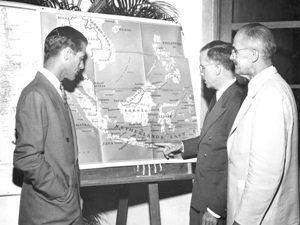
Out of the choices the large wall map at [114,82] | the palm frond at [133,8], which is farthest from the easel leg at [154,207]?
the palm frond at [133,8]

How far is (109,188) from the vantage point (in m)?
3.31

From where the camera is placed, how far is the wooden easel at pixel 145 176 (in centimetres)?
241

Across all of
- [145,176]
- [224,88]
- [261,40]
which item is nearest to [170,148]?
[145,176]

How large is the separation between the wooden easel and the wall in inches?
20.5

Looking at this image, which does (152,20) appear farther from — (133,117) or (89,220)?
(89,220)

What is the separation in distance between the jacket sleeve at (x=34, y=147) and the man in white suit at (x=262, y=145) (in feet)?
2.92

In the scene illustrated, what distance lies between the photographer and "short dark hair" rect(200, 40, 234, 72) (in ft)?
7.98

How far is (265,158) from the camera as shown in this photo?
1767 millimetres

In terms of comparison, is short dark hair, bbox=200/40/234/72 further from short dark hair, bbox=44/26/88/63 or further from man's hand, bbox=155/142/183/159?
short dark hair, bbox=44/26/88/63

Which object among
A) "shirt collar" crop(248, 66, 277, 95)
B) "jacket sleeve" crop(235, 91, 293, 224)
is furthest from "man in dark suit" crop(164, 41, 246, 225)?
"jacket sleeve" crop(235, 91, 293, 224)

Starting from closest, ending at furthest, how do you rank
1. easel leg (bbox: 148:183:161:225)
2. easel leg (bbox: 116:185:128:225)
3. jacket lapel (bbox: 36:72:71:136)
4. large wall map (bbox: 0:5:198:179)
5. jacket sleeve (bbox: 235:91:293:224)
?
jacket sleeve (bbox: 235:91:293:224) < jacket lapel (bbox: 36:72:71:136) < large wall map (bbox: 0:5:198:179) < easel leg (bbox: 148:183:161:225) < easel leg (bbox: 116:185:128:225)

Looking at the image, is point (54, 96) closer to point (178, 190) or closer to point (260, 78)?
point (260, 78)

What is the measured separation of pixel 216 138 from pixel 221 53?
1.78ft

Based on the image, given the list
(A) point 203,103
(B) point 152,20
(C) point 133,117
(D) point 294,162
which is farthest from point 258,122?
(A) point 203,103
